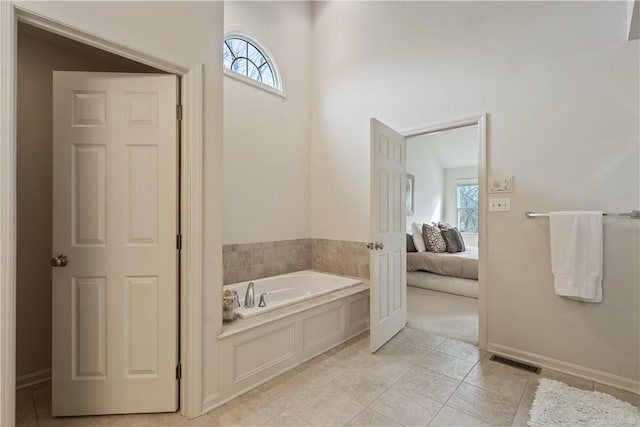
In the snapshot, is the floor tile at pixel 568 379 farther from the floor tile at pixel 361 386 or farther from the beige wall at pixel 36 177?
the beige wall at pixel 36 177

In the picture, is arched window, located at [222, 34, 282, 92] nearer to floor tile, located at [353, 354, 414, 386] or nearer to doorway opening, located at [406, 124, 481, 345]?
doorway opening, located at [406, 124, 481, 345]

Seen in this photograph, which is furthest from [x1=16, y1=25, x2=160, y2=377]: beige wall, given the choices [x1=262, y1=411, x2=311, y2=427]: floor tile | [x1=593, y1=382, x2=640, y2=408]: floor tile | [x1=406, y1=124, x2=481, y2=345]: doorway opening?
[x1=593, y1=382, x2=640, y2=408]: floor tile

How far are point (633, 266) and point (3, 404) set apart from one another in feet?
11.2

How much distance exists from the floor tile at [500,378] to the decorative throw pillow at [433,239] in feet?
8.51

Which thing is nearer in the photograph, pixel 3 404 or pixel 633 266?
pixel 3 404

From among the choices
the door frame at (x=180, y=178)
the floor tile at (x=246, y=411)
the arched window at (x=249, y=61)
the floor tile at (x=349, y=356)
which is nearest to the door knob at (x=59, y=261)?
the door frame at (x=180, y=178)

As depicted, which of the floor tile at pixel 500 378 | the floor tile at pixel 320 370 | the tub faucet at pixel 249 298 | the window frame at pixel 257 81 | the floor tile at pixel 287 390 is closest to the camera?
the floor tile at pixel 287 390

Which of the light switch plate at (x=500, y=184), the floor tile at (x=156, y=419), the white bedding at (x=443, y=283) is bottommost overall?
the floor tile at (x=156, y=419)

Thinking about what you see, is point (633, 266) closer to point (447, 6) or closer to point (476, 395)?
point (476, 395)

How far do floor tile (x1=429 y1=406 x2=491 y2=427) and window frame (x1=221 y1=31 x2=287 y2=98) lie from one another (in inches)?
128

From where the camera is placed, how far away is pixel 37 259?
2074 mm

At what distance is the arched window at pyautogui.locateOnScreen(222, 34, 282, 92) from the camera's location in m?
3.16

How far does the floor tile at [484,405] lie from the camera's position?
1744 millimetres

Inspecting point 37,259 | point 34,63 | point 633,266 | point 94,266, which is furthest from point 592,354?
point 34,63
